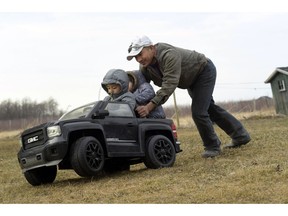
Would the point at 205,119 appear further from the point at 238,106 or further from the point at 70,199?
the point at 238,106

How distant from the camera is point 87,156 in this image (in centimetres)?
557

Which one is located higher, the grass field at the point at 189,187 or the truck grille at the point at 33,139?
the truck grille at the point at 33,139

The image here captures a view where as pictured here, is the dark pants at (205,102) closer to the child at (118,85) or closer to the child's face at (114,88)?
the child at (118,85)

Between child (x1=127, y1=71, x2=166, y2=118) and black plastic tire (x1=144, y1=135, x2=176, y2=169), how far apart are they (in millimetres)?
491

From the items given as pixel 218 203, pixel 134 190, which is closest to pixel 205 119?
pixel 134 190

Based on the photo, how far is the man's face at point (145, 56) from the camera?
21.4 ft

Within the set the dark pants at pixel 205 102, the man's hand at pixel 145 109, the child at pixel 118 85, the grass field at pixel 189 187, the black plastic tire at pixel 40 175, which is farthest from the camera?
the dark pants at pixel 205 102

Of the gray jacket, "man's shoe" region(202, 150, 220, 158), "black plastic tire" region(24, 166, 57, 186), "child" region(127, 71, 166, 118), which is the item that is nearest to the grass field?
"black plastic tire" region(24, 166, 57, 186)

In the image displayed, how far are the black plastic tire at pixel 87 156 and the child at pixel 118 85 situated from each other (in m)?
1.05

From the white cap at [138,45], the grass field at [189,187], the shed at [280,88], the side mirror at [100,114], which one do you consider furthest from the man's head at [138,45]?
the shed at [280,88]

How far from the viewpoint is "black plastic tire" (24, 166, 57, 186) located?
6.12 m

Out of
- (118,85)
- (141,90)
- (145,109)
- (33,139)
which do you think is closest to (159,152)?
(145,109)

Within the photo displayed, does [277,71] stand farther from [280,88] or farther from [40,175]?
[40,175]

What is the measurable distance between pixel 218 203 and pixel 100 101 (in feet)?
9.38
